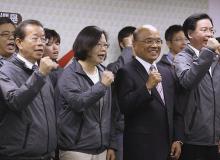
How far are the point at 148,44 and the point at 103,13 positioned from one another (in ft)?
6.62

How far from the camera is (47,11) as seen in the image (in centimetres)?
478

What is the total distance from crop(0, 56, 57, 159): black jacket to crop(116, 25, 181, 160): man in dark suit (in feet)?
1.91

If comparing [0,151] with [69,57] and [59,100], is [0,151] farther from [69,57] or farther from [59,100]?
[69,57]

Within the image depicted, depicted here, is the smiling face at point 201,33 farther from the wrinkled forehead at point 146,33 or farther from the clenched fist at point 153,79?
the clenched fist at point 153,79

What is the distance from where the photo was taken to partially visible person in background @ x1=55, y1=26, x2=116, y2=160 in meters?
2.94

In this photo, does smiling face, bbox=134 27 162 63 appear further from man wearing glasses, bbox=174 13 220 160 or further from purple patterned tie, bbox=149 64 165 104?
man wearing glasses, bbox=174 13 220 160

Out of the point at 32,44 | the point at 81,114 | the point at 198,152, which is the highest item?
the point at 32,44

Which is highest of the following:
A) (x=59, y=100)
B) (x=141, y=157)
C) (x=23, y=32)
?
(x=23, y=32)

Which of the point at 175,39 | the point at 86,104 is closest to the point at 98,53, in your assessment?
the point at 86,104

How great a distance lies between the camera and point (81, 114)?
3.01 meters

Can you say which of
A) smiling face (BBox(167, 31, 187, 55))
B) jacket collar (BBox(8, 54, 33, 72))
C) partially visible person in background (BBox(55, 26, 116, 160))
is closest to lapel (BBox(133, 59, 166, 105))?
partially visible person in background (BBox(55, 26, 116, 160))

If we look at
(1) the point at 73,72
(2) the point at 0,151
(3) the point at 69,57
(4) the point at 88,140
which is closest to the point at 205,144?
(4) the point at 88,140

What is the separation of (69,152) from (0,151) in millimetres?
513

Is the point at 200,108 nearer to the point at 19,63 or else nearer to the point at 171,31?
the point at 19,63
